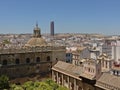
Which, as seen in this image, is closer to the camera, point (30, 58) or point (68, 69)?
point (68, 69)

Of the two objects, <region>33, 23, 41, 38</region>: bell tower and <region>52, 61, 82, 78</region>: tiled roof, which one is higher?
<region>33, 23, 41, 38</region>: bell tower

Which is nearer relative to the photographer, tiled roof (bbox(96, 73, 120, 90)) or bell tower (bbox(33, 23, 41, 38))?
tiled roof (bbox(96, 73, 120, 90))

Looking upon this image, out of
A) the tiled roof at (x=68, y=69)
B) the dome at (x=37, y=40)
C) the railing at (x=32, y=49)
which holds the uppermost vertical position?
the dome at (x=37, y=40)

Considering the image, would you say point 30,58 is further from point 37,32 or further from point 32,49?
point 37,32

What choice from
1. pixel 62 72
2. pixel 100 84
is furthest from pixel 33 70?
pixel 100 84

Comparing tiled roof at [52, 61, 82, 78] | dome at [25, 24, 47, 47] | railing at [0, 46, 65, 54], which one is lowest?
tiled roof at [52, 61, 82, 78]

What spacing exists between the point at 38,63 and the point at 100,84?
1285cm

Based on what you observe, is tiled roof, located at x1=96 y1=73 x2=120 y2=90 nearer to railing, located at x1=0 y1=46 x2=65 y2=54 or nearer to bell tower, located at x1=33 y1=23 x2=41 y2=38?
railing, located at x1=0 y1=46 x2=65 y2=54

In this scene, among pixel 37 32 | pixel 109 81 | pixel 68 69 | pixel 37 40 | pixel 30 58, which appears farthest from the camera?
pixel 37 32

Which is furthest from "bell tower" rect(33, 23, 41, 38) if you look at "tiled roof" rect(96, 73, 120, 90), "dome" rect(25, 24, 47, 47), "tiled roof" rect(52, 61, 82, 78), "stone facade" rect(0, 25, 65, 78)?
"tiled roof" rect(96, 73, 120, 90)

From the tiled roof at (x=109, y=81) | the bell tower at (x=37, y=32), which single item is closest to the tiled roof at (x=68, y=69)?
the tiled roof at (x=109, y=81)

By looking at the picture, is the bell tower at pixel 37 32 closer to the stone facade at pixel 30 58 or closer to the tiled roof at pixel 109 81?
the stone facade at pixel 30 58

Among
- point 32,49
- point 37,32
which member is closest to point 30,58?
point 32,49

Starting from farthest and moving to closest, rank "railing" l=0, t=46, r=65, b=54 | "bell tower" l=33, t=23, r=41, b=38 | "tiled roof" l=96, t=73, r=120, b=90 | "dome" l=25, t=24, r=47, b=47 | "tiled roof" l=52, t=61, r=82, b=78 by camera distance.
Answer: "bell tower" l=33, t=23, r=41, b=38, "dome" l=25, t=24, r=47, b=47, "railing" l=0, t=46, r=65, b=54, "tiled roof" l=52, t=61, r=82, b=78, "tiled roof" l=96, t=73, r=120, b=90
